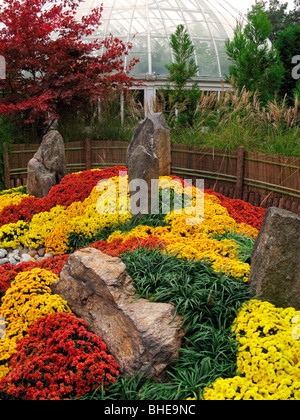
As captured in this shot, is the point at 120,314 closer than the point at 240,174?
Yes

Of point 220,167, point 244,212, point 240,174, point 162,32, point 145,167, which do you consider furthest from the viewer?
point 162,32

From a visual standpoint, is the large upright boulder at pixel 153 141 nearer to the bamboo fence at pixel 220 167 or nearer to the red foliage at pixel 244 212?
the red foliage at pixel 244 212

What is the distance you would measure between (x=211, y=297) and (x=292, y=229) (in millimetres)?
940

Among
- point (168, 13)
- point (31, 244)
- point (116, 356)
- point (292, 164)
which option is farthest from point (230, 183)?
point (168, 13)

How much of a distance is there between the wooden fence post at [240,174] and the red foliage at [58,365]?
559 centimetres

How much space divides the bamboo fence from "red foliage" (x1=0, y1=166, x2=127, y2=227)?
220 centimetres

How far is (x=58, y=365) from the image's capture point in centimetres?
328

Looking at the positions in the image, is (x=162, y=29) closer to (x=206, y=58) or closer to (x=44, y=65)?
Result: (x=206, y=58)

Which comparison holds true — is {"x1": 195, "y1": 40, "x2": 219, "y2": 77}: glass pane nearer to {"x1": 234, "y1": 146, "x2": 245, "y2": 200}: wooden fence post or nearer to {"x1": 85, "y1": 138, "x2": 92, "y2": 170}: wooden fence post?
{"x1": 85, "y1": 138, "x2": 92, "y2": 170}: wooden fence post

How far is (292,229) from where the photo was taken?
355 cm

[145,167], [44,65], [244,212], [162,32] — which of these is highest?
[162,32]

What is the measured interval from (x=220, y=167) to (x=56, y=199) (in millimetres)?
3579

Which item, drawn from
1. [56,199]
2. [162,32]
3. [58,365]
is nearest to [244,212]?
[56,199]
